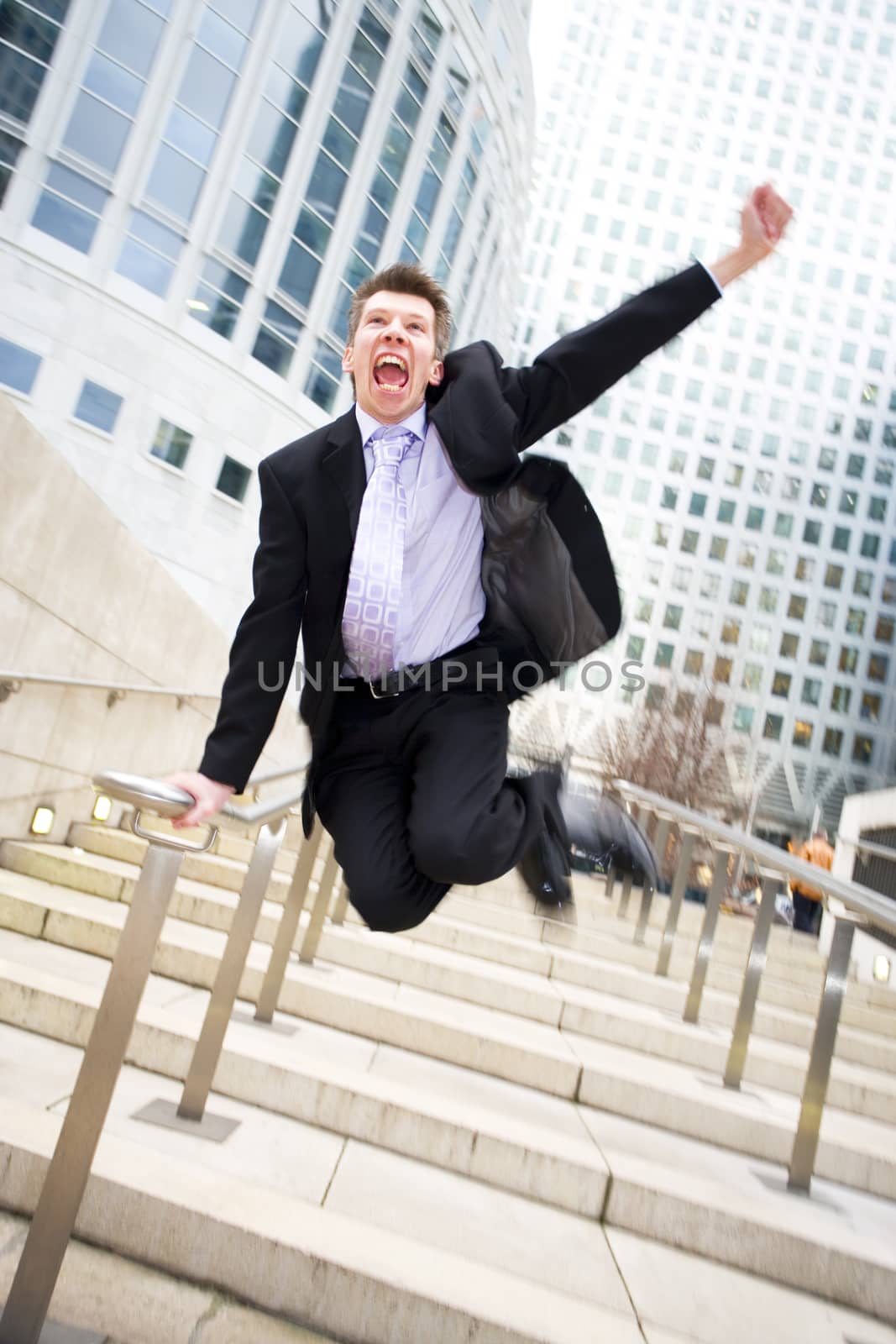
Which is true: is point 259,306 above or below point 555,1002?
above

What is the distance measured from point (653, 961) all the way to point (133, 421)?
59.8 feet

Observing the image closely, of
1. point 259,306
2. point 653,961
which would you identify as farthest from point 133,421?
point 653,961

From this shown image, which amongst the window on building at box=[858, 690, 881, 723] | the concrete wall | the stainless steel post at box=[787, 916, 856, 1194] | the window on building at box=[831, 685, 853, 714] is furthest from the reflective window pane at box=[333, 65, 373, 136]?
the window on building at box=[858, 690, 881, 723]

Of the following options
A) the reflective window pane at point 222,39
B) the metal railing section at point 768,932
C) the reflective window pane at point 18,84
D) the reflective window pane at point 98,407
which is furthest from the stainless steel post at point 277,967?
the reflective window pane at point 222,39

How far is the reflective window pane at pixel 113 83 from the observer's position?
65.0 ft

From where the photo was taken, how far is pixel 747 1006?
3908 millimetres

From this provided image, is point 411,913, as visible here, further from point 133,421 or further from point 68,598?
point 133,421

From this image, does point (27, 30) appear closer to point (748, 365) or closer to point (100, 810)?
point (100, 810)

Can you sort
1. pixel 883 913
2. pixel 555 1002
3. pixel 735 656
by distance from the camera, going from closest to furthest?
pixel 883 913 < pixel 555 1002 < pixel 735 656

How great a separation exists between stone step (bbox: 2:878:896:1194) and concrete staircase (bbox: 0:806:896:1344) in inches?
0.4

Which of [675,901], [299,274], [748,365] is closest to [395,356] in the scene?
[675,901]

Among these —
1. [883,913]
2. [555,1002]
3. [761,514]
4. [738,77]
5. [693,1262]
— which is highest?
[738,77]

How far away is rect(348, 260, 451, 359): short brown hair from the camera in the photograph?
2.51 metres

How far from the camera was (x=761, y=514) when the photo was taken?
7075 cm
